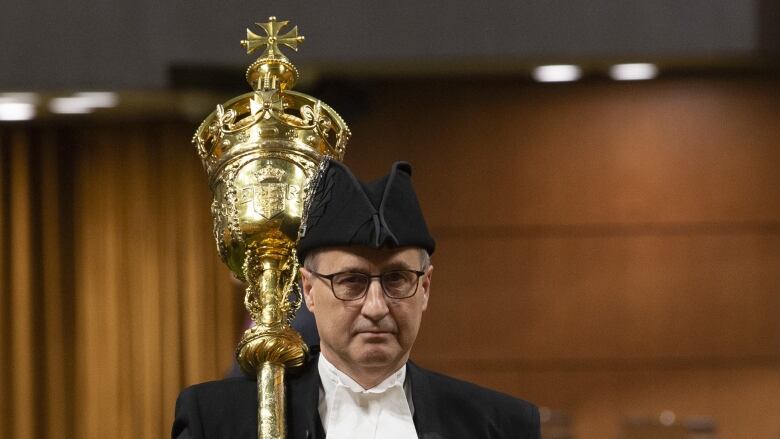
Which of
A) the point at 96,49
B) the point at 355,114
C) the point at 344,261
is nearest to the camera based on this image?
the point at 344,261

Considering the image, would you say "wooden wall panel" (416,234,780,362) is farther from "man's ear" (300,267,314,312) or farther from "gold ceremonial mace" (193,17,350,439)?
"man's ear" (300,267,314,312)

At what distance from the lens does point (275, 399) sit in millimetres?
2352

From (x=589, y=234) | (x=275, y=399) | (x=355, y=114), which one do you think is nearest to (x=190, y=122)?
(x=355, y=114)

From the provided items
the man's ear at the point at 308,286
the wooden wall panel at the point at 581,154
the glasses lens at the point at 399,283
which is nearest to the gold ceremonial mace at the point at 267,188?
the man's ear at the point at 308,286

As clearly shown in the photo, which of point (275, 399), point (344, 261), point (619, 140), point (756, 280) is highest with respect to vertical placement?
point (619, 140)

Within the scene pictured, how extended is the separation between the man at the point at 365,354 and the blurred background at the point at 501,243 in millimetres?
3606

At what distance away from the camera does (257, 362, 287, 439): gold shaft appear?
2318mm

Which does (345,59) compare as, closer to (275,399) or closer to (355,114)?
(355,114)

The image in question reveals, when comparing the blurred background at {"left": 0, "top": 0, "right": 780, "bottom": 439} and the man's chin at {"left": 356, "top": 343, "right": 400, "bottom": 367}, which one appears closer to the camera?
the man's chin at {"left": 356, "top": 343, "right": 400, "bottom": 367}

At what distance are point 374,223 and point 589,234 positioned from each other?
4.27 metres

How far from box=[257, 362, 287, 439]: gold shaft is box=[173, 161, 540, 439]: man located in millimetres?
31

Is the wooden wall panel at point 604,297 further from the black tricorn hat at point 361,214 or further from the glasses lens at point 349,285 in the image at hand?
the glasses lens at point 349,285

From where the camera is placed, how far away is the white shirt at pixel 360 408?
2.33 meters

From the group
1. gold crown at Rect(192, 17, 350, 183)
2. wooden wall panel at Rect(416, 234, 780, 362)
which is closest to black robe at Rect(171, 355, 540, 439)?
gold crown at Rect(192, 17, 350, 183)
